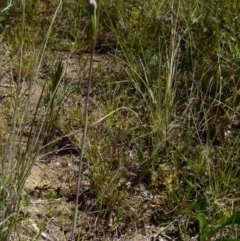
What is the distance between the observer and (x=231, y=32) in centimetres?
292

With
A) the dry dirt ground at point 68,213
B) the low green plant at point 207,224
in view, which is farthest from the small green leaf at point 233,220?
the dry dirt ground at point 68,213

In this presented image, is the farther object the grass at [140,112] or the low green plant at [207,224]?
the grass at [140,112]

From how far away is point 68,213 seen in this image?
7.45ft

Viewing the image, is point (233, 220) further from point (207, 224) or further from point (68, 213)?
point (68, 213)

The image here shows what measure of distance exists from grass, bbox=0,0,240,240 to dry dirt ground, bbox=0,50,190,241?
0.01m

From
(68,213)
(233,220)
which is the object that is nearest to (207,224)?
(233,220)

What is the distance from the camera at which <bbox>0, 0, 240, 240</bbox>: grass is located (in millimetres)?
2195

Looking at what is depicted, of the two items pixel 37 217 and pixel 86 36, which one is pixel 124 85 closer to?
pixel 86 36

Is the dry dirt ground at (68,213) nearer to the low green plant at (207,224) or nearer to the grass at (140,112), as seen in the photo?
the grass at (140,112)

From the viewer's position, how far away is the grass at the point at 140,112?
7.20ft

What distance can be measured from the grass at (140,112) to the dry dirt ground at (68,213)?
1cm

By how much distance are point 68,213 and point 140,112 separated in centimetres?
60

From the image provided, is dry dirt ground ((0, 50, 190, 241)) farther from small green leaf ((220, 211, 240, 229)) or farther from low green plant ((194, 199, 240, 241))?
small green leaf ((220, 211, 240, 229))

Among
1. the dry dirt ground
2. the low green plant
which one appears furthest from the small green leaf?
the dry dirt ground
